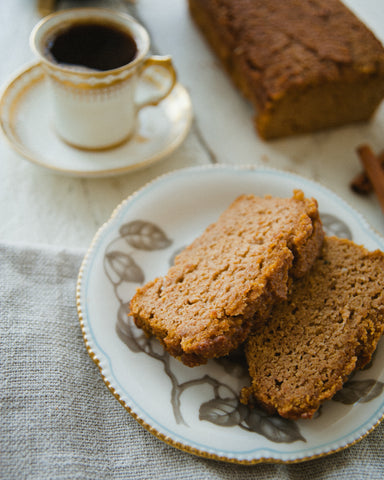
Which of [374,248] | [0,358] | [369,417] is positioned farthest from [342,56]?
[0,358]

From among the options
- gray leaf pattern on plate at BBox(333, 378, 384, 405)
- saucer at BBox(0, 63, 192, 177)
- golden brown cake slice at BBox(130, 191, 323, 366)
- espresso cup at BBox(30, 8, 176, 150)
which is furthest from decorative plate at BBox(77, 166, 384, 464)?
espresso cup at BBox(30, 8, 176, 150)

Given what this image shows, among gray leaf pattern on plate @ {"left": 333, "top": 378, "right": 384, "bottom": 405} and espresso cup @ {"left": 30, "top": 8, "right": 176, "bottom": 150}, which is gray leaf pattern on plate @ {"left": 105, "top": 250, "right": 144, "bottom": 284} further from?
gray leaf pattern on plate @ {"left": 333, "top": 378, "right": 384, "bottom": 405}

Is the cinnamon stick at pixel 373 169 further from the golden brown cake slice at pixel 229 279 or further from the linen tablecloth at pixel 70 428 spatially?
the linen tablecloth at pixel 70 428

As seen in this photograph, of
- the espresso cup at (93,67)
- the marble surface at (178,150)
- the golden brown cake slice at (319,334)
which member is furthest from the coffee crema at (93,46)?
the golden brown cake slice at (319,334)

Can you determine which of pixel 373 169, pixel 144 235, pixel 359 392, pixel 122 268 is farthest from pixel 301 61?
pixel 359 392

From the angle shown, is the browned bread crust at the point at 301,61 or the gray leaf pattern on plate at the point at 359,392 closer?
the gray leaf pattern on plate at the point at 359,392
